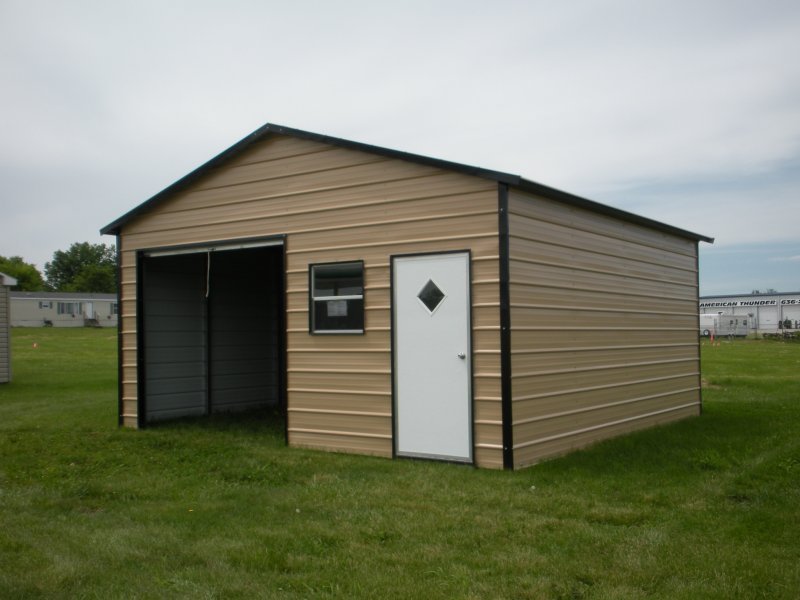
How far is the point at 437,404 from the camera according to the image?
9.21 meters

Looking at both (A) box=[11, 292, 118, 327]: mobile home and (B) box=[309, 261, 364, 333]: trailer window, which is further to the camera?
(A) box=[11, 292, 118, 327]: mobile home

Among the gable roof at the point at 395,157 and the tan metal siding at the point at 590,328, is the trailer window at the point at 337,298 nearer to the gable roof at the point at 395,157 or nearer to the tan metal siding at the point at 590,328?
the gable roof at the point at 395,157

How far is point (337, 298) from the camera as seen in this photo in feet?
33.6

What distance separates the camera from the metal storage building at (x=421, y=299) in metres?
8.98

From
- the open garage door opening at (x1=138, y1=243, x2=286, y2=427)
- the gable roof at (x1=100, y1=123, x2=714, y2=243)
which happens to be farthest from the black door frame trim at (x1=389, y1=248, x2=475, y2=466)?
the open garage door opening at (x1=138, y1=243, x2=286, y2=427)

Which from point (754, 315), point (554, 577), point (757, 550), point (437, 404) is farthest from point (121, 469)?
point (754, 315)

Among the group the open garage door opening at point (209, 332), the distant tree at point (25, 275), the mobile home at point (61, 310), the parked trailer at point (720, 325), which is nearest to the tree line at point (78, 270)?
the distant tree at point (25, 275)

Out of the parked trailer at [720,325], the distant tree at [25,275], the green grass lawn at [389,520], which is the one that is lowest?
the green grass lawn at [389,520]

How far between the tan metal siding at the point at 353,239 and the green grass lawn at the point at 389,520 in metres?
0.60

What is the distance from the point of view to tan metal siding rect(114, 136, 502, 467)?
29.4 feet

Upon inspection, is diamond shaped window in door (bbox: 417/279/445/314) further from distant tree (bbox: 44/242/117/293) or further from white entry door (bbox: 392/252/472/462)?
distant tree (bbox: 44/242/117/293)

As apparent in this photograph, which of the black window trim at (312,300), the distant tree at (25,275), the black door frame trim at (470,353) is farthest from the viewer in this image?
the distant tree at (25,275)

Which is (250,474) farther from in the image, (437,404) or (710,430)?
(710,430)

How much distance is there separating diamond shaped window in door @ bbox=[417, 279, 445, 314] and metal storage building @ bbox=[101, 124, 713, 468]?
18 millimetres
